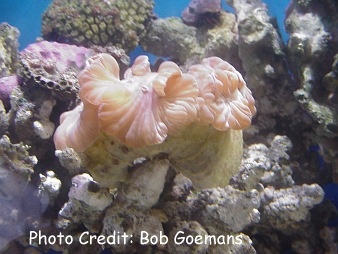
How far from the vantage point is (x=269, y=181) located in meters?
3.29

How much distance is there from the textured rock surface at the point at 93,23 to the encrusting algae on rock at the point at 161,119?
2.05 m

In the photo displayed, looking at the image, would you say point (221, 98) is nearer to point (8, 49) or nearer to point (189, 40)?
point (189, 40)

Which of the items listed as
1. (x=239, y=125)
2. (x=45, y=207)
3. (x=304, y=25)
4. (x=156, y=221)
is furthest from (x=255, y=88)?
(x=45, y=207)

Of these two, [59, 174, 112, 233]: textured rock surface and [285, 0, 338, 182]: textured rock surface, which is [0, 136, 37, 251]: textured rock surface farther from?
[285, 0, 338, 182]: textured rock surface

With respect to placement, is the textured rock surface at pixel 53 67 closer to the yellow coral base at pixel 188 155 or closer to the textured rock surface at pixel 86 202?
the textured rock surface at pixel 86 202

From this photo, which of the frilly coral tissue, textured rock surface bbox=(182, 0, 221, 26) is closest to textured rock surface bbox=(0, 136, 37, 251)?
the frilly coral tissue

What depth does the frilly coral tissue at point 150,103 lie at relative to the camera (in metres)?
2.03

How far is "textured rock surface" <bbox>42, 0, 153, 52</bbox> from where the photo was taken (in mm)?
4344

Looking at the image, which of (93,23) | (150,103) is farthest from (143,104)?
(93,23)

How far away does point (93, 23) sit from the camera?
4.40 m

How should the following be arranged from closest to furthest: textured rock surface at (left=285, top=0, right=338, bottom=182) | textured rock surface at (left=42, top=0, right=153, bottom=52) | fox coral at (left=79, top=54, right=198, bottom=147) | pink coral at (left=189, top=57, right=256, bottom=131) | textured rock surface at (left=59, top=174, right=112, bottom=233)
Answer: fox coral at (left=79, top=54, right=198, bottom=147) → pink coral at (left=189, top=57, right=256, bottom=131) → textured rock surface at (left=59, top=174, right=112, bottom=233) → textured rock surface at (left=285, top=0, right=338, bottom=182) → textured rock surface at (left=42, top=0, right=153, bottom=52)

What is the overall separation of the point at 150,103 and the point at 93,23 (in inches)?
108

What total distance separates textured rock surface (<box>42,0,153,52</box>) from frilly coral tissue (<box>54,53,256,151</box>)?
2240 mm

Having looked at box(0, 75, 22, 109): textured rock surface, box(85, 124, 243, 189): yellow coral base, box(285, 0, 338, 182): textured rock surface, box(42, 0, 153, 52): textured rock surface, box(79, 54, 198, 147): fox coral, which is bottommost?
box(85, 124, 243, 189): yellow coral base
